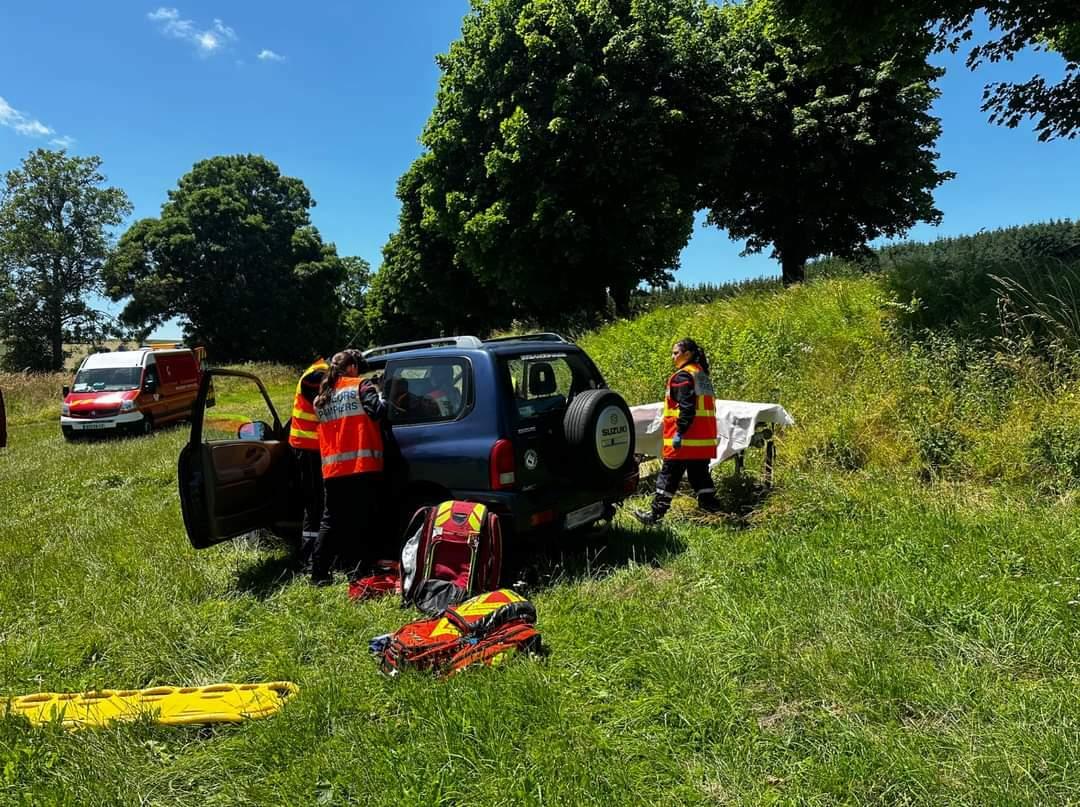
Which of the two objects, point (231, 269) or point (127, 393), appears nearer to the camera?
point (127, 393)

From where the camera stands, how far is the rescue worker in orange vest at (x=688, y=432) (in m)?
5.84

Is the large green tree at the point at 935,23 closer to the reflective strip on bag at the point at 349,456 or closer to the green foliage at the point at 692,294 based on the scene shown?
the green foliage at the point at 692,294

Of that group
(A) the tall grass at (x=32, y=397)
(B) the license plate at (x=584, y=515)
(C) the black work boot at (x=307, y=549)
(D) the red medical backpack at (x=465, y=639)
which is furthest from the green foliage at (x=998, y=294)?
(A) the tall grass at (x=32, y=397)

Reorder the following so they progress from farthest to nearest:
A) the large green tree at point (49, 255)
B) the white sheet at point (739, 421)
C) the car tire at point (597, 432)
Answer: the large green tree at point (49, 255), the white sheet at point (739, 421), the car tire at point (597, 432)

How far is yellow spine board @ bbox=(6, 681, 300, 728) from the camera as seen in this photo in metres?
3.01

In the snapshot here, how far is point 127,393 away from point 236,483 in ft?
41.2

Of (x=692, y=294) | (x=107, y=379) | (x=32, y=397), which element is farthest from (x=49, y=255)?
(x=692, y=294)

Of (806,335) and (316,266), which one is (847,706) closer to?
(806,335)

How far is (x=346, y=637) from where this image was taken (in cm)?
385

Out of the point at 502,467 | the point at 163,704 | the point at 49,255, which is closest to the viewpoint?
the point at 163,704

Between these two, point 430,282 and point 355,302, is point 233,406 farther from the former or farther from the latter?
point 355,302

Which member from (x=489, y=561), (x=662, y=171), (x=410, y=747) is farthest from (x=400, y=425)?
(x=662, y=171)

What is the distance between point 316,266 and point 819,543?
46.8 metres

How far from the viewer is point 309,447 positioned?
214 inches
